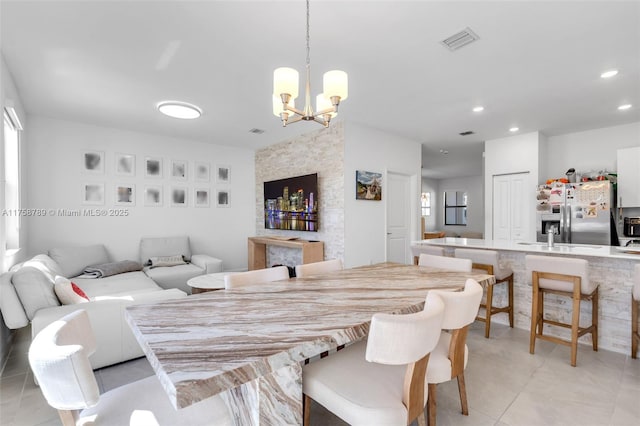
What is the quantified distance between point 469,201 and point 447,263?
8710mm

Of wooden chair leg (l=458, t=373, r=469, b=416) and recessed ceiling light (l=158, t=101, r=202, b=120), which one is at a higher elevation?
recessed ceiling light (l=158, t=101, r=202, b=120)

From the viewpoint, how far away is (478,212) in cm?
966

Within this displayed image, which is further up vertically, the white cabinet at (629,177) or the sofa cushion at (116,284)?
the white cabinet at (629,177)

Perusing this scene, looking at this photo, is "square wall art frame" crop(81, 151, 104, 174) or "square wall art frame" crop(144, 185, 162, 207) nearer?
"square wall art frame" crop(81, 151, 104, 174)

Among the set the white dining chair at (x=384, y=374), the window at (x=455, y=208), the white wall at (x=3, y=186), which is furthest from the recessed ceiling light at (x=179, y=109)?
the window at (x=455, y=208)

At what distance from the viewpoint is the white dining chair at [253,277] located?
1712 mm

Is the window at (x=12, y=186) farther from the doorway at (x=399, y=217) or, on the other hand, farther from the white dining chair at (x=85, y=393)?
the doorway at (x=399, y=217)

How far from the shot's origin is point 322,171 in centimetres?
464

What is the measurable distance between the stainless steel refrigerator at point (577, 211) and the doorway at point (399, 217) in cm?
199

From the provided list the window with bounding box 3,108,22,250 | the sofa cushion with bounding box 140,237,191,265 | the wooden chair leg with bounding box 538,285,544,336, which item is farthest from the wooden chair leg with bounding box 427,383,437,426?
the sofa cushion with bounding box 140,237,191,265

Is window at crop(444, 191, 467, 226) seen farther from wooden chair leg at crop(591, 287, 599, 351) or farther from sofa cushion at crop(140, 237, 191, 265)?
sofa cushion at crop(140, 237, 191, 265)

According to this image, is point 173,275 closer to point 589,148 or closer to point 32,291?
point 32,291

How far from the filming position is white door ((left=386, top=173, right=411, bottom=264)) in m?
5.04

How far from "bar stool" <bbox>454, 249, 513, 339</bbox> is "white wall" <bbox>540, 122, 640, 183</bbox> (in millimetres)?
3036
